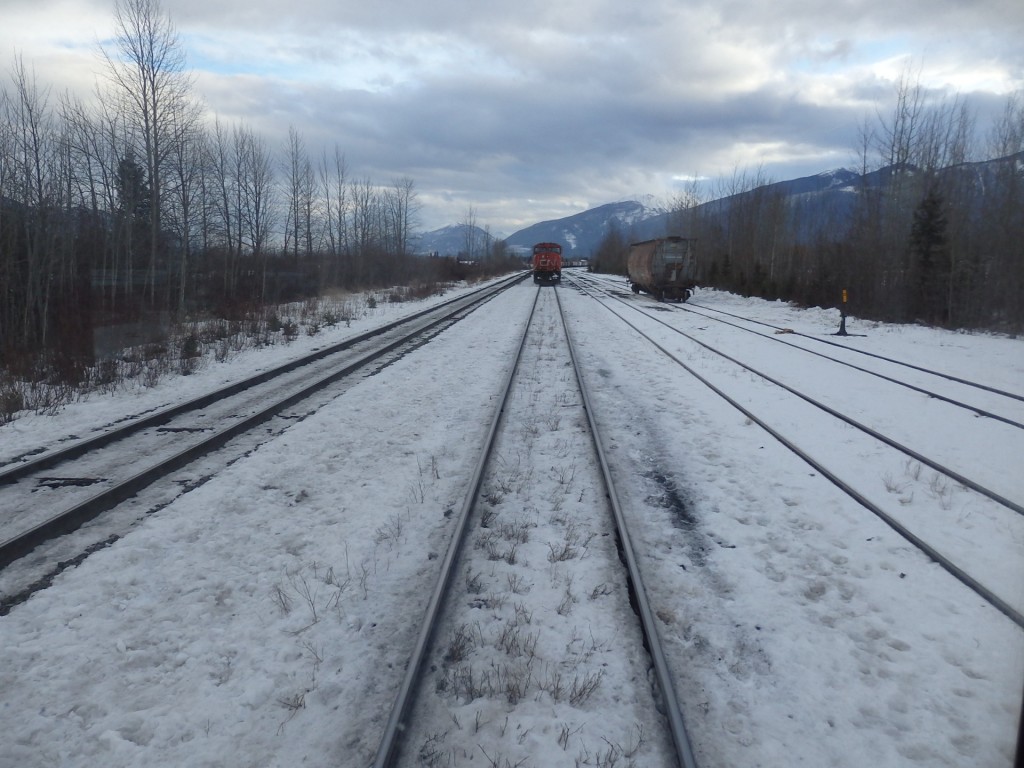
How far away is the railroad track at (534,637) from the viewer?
3.38m

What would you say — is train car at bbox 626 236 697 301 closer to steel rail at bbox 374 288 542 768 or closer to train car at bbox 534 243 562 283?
train car at bbox 534 243 562 283

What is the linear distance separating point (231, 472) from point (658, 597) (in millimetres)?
4930

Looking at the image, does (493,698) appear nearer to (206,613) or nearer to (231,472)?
(206,613)

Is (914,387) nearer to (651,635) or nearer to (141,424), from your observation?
(651,635)

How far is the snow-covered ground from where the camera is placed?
3422 mm

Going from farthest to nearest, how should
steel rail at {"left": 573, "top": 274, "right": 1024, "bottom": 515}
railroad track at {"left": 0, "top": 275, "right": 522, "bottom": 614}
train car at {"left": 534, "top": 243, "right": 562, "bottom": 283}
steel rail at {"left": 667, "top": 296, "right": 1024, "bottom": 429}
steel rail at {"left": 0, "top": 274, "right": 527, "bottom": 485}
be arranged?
train car at {"left": 534, "top": 243, "right": 562, "bottom": 283}
steel rail at {"left": 667, "top": 296, "right": 1024, "bottom": 429}
steel rail at {"left": 0, "top": 274, "right": 527, "bottom": 485}
steel rail at {"left": 573, "top": 274, "right": 1024, "bottom": 515}
railroad track at {"left": 0, "top": 275, "right": 522, "bottom": 614}

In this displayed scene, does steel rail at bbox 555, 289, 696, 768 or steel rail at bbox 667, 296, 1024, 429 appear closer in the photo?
steel rail at bbox 555, 289, 696, 768

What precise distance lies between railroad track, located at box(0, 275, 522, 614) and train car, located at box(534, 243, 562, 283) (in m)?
42.1

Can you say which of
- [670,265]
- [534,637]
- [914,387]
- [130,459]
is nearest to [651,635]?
[534,637]

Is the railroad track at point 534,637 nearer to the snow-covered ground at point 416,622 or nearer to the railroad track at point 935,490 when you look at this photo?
the snow-covered ground at point 416,622

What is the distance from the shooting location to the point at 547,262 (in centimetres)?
5450

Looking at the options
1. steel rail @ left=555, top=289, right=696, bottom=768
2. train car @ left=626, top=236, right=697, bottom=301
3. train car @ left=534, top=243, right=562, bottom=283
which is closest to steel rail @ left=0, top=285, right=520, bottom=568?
steel rail @ left=555, top=289, right=696, bottom=768

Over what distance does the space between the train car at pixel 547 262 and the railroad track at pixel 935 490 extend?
140ft

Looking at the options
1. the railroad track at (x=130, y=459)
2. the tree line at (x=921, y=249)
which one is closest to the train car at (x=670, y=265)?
the tree line at (x=921, y=249)
